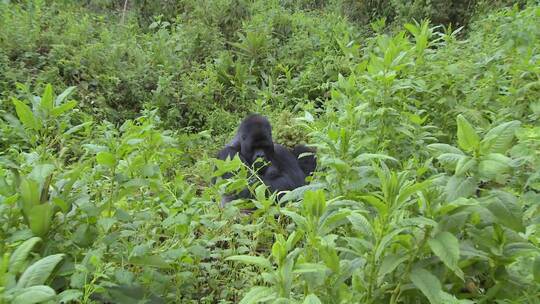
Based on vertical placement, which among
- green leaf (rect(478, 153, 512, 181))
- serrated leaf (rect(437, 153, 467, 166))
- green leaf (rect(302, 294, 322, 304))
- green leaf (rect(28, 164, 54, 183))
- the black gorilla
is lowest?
the black gorilla

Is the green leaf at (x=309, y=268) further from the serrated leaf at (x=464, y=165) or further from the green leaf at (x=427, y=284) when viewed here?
the serrated leaf at (x=464, y=165)

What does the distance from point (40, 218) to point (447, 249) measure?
1250mm

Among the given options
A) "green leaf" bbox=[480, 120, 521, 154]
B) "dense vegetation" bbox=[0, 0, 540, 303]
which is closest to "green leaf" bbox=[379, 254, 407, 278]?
"dense vegetation" bbox=[0, 0, 540, 303]

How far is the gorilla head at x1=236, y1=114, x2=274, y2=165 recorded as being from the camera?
3.79m

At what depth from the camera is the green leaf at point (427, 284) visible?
1.26 meters

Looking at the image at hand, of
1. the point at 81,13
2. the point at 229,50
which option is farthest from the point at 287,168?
the point at 81,13

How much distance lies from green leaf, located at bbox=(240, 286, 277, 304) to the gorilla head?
7.87 ft

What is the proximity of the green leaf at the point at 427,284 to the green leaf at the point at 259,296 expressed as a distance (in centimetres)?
36

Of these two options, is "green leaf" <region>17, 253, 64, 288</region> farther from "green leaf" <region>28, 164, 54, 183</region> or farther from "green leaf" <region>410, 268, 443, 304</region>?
"green leaf" <region>410, 268, 443, 304</region>

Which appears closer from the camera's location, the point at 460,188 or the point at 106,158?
the point at 460,188

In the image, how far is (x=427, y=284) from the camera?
1.30 meters

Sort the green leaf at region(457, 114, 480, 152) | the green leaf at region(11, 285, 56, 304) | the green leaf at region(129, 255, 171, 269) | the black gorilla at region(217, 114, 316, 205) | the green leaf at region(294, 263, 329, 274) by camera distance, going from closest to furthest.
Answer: the green leaf at region(11, 285, 56, 304), the green leaf at region(294, 263, 329, 274), the green leaf at region(457, 114, 480, 152), the green leaf at region(129, 255, 171, 269), the black gorilla at region(217, 114, 316, 205)

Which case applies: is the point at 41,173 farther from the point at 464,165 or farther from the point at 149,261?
the point at 464,165

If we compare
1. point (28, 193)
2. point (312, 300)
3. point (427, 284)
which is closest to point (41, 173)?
point (28, 193)
